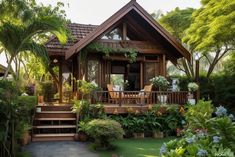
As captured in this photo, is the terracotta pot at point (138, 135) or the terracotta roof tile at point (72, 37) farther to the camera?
the terracotta roof tile at point (72, 37)

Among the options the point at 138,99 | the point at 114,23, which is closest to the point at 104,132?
the point at 138,99

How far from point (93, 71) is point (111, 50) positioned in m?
1.48

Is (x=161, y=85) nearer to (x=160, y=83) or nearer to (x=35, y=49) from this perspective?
(x=160, y=83)

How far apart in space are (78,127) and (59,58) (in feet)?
17.9

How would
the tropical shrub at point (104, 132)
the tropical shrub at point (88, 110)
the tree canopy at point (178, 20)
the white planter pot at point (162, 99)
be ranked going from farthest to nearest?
the tree canopy at point (178, 20), the white planter pot at point (162, 99), the tropical shrub at point (88, 110), the tropical shrub at point (104, 132)

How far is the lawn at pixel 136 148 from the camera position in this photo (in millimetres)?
8719

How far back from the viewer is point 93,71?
1495cm

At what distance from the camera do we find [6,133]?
23.1 feet

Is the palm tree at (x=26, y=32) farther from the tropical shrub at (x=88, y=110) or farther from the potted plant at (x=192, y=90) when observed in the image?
the potted plant at (x=192, y=90)

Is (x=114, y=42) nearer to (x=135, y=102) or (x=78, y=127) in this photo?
(x=135, y=102)

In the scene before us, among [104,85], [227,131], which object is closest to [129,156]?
[227,131]

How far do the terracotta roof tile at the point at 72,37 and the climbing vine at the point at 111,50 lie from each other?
4.08 ft

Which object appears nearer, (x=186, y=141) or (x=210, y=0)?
(x=186, y=141)

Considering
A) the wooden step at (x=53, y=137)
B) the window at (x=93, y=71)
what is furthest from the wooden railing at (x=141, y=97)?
the wooden step at (x=53, y=137)
